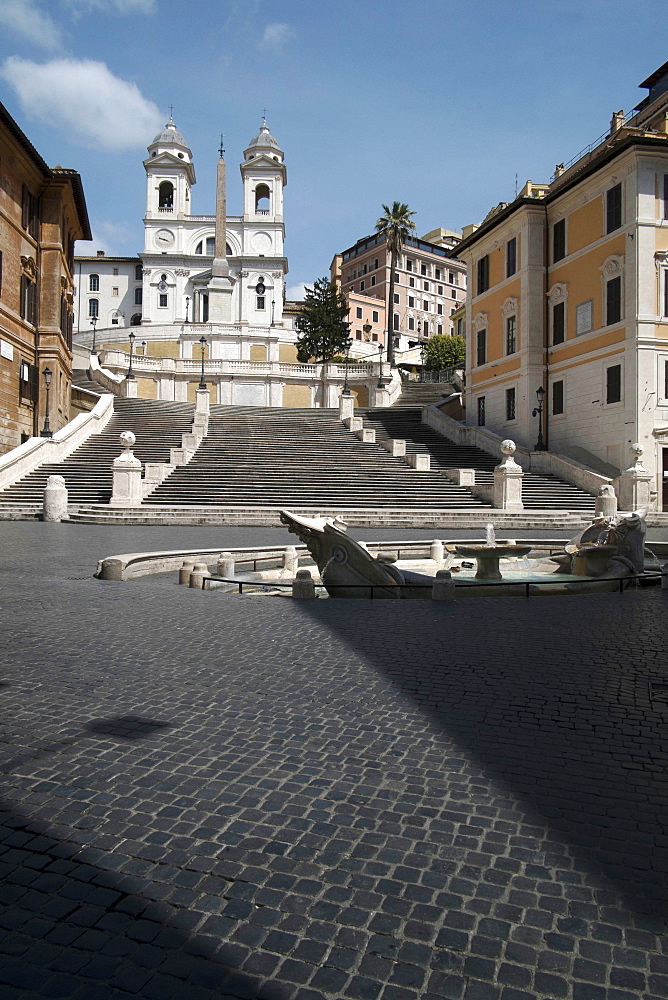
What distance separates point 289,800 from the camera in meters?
3.59

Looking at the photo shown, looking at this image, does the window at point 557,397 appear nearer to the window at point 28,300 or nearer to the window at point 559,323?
the window at point 559,323

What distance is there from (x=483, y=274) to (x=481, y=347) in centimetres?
407

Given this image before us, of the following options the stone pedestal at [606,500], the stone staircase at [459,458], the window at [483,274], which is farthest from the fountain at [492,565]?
the window at [483,274]

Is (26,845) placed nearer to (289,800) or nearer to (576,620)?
(289,800)

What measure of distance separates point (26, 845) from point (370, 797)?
1636 millimetres

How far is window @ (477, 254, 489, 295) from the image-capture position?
3872cm

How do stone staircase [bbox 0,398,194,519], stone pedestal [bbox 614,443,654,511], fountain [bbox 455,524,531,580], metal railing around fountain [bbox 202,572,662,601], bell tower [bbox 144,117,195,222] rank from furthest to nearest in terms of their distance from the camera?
1. bell tower [bbox 144,117,195,222]
2. stone pedestal [bbox 614,443,654,511]
3. stone staircase [bbox 0,398,194,519]
4. fountain [bbox 455,524,531,580]
5. metal railing around fountain [bbox 202,572,662,601]

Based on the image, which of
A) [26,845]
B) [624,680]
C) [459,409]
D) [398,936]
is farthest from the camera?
[459,409]

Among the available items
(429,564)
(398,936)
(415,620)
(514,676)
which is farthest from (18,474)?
(398,936)

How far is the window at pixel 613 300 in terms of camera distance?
2912cm

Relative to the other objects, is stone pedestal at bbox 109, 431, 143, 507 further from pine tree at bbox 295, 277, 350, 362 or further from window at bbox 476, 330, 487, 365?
pine tree at bbox 295, 277, 350, 362

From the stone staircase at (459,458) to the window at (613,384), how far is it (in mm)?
4004

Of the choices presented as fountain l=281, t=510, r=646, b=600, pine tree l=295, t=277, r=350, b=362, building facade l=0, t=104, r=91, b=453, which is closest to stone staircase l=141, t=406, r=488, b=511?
building facade l=0, t=104, r=91, b=453

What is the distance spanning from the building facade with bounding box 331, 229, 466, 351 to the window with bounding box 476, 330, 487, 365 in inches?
2103
